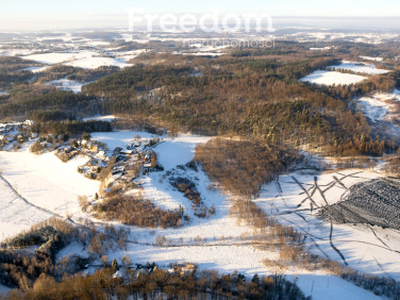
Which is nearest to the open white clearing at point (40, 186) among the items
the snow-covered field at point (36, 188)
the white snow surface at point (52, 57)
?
the snow-covered field at point (36, 188)

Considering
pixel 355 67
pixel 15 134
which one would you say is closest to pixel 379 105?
pixel 355 67

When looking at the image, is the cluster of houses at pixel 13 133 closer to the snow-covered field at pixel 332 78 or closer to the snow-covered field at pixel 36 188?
the snow-covered field at pixel 36 188

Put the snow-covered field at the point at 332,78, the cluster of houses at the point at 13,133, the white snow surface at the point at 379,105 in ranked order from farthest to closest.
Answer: the snow-covered field at the point at 332,78 < the white snow surface at the point at 379,105 < the cluster of houses at the point at 13,133

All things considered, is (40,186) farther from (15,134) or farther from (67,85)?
(67,85)

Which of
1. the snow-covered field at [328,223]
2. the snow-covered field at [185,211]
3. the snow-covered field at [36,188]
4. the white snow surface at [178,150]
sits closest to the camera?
the snow-covered field at [185,211]

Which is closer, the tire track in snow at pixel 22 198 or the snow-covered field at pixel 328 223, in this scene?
the snow-covered field at pixel 328 223

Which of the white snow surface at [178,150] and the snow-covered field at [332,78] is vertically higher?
the snow-covered field at [332,78]

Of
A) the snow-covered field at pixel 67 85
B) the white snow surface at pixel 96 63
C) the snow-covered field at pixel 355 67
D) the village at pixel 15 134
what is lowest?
the village at pixel 15 134

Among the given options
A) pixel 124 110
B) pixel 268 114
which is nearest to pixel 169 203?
pixel 268 114
